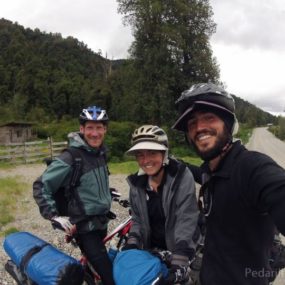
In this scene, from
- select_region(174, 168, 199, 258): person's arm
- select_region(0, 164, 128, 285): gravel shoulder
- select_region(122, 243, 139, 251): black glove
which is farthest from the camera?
select_region(0, 164, 128, 285): gravel shoulder

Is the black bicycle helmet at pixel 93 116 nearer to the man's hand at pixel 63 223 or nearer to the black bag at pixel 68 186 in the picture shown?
the black bag at pixel 68 186

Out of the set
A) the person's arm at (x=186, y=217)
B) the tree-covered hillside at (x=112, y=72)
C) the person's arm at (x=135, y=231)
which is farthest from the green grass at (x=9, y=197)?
the tree-covered hillside at (x=112, y=72)

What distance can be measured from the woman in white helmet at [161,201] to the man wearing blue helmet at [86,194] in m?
0.70

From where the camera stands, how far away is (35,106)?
69.0 metres

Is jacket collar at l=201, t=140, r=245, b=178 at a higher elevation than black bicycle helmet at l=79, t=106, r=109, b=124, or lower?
lower

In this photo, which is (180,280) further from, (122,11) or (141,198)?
(122,11)

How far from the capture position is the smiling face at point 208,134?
172cm

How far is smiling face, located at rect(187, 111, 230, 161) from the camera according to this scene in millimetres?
1724

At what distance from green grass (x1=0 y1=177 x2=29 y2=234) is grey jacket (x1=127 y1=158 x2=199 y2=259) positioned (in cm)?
645

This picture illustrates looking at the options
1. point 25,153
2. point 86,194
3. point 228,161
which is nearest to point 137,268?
point 228,161

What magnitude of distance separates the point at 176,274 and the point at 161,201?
58cm

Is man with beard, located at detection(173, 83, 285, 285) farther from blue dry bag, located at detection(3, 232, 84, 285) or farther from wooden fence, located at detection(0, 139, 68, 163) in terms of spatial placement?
wooden fence, located at detection(0, 139, 68, 163)

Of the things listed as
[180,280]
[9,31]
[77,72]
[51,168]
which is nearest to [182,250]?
[180,280]

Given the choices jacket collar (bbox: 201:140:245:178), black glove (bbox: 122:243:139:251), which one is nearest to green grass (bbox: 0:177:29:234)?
black glove (bbox: 122:243:139:251)
